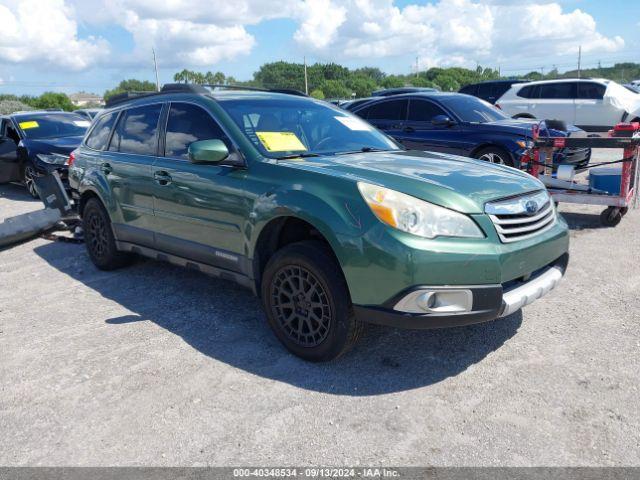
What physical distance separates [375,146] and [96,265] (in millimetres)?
3223

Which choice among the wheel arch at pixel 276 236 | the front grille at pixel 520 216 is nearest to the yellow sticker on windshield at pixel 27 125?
the wheel arch at pixel 276 236

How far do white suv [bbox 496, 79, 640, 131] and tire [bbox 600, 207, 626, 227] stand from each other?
8.70 meters

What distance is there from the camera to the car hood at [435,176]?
126 inches

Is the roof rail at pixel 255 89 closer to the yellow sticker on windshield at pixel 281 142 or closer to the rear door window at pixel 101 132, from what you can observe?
the yellow sticker on windshield at pixel 281 142

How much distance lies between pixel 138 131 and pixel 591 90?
1355 centimetres

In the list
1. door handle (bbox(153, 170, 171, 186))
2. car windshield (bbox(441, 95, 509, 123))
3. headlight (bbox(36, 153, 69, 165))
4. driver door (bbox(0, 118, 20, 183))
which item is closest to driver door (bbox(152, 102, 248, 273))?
door handle (bbox(153, 170, 171, 186))

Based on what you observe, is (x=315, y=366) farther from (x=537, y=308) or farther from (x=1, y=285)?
(x=1, y=285)

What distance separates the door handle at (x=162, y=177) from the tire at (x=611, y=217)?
5.41 m

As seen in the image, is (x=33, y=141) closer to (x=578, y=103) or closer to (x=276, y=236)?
(x=276, y=236)

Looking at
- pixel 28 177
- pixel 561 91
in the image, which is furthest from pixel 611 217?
pixel 28 177

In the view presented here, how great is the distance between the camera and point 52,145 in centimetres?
1053

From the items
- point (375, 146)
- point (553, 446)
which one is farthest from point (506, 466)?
point (375, 146)

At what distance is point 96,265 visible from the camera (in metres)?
5.81

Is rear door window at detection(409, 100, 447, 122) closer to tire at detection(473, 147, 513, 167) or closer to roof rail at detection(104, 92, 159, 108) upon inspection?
tire at detection(473, 147, 513, 167)
